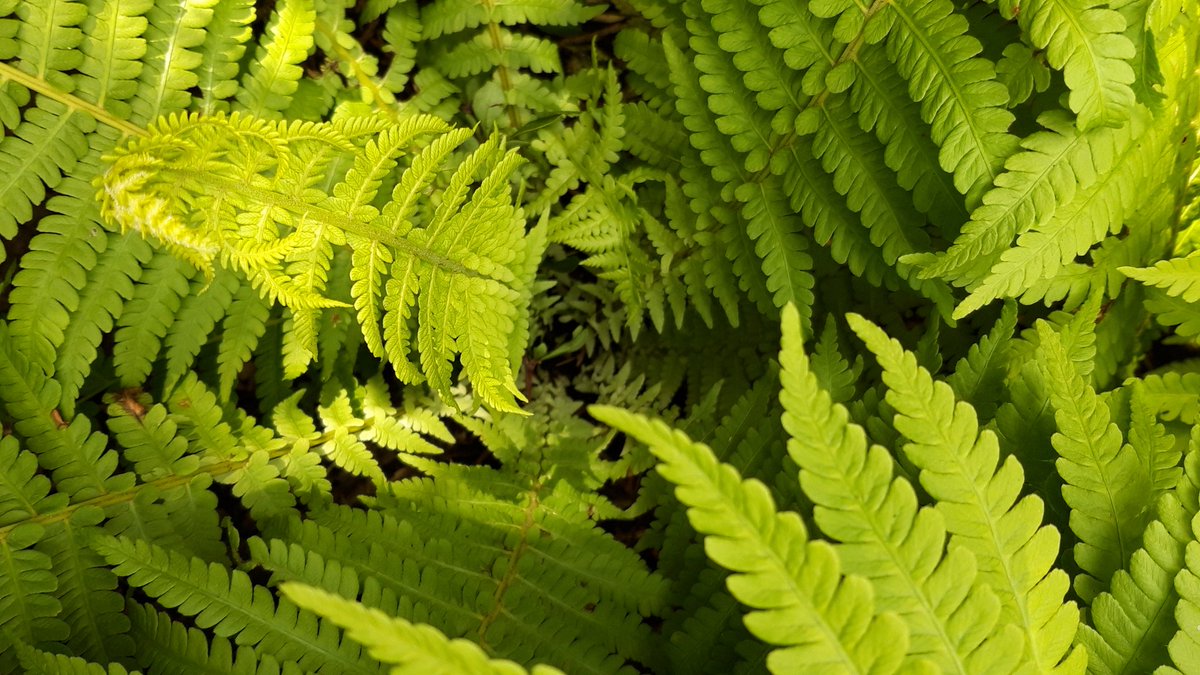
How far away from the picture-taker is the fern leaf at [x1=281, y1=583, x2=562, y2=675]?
2.61ft

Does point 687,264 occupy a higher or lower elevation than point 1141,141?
lower

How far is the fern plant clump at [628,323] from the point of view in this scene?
1.23 m

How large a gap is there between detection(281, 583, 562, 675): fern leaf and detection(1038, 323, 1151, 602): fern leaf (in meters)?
1.13

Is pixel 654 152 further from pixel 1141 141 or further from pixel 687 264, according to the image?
pixel 1141 141

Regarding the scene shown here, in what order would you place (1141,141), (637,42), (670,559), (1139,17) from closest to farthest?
(1139,17), (1141,141), (670,559), (637,42)

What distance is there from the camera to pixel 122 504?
1788 millimetres

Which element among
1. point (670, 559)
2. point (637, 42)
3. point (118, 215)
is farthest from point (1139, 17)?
point (118, 215)

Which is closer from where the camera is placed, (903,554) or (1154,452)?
(903,554)

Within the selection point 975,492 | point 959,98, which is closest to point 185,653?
point 975,492

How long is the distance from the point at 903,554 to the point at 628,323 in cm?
125

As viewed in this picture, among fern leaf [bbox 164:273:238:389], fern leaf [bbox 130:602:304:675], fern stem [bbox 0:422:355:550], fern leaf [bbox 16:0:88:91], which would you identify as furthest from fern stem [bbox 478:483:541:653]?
fern leaf [bbox 16:0:88:91]

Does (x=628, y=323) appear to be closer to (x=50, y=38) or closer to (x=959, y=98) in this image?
(x=959, y=98)

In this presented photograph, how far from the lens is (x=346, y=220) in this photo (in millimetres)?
1598

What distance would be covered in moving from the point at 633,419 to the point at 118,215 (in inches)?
46.5
